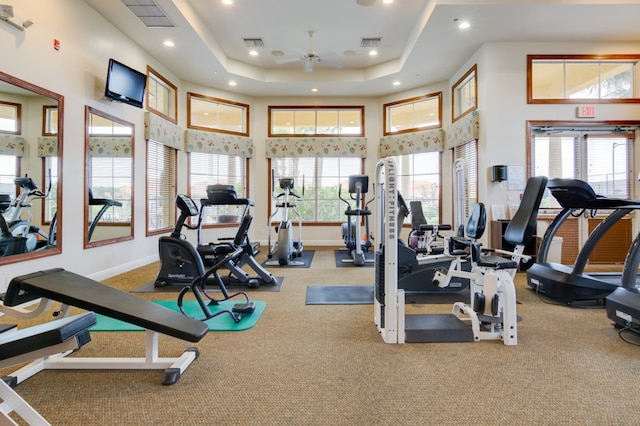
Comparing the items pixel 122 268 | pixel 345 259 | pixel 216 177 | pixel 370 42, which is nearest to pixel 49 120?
pixel 122 268

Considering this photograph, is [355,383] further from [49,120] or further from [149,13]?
[149,13]

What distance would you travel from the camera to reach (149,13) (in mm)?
4543

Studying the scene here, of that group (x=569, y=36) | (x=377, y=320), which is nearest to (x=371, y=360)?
(x=377, y=320)

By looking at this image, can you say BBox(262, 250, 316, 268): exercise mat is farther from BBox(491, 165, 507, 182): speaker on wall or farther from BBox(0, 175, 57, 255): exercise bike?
BBox(491, 165, 507, 182): speaker on wall

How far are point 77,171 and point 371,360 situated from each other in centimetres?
430

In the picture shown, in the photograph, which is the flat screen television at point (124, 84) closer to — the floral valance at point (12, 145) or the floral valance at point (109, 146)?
the floral valance at point (109, 146)

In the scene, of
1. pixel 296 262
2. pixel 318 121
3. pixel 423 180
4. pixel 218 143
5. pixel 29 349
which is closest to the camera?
pixel 29 349

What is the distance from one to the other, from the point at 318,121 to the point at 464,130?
3506 mm

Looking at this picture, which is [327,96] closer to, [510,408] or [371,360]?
[371,360]

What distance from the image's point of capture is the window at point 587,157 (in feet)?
18.0

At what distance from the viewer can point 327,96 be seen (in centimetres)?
805

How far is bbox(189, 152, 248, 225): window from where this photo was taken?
725cm

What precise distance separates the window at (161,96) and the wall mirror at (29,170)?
218cm

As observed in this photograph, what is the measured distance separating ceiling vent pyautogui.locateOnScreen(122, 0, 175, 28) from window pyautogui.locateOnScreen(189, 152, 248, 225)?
284 cm
